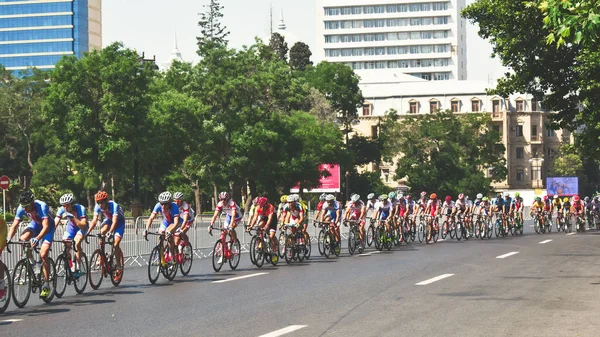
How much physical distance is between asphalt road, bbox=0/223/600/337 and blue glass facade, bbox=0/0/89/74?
14106cm

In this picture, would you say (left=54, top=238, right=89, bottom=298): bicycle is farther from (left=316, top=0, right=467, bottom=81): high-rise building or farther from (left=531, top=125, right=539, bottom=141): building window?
(left=316, top=0, right=467, bottom=81): high-rise building

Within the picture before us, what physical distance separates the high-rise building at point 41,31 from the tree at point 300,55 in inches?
2156

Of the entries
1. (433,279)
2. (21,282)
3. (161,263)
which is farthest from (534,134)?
(21,282)

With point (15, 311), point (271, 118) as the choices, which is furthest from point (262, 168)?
point (15, 311)

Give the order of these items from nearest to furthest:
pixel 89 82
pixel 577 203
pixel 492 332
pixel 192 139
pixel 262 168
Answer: pixel 492 332 → pixel 577 203 → pixel 89 82 → pixel 192 139 → pixel 262 168

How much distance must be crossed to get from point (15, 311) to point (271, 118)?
189 ft

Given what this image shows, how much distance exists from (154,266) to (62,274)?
9.69ft

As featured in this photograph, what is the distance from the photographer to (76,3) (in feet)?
525

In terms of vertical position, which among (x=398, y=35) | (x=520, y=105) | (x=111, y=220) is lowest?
(x=111, y=220)

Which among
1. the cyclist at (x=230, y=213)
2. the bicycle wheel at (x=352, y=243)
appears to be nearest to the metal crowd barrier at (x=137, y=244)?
the cyclist at (x=230, y=213)

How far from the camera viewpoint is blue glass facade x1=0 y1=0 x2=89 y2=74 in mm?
160375

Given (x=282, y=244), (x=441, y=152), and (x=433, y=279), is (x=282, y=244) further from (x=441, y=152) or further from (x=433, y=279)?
(x=441, y=152)

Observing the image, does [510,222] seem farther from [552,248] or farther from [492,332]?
[492,332]

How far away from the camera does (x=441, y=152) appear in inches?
4619
